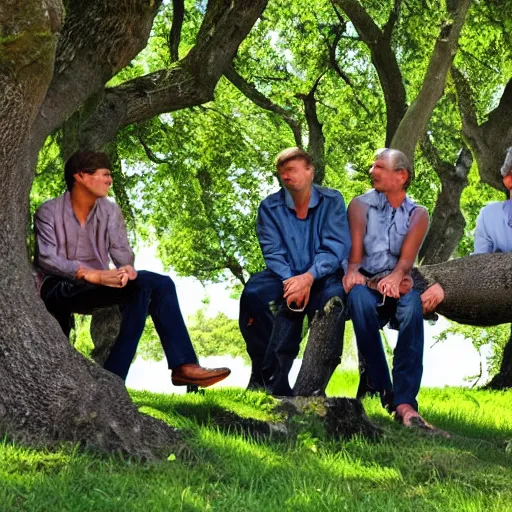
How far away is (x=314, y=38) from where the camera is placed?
683 inches

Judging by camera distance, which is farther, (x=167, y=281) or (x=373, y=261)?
(x=373, y=261)

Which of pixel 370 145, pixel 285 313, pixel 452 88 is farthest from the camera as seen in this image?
pixel 370 145

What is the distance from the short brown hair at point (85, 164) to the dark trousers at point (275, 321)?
4.99 feet

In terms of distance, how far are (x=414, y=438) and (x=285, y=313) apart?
55.1 inches

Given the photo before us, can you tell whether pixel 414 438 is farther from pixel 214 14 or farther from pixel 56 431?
pixel 214 14

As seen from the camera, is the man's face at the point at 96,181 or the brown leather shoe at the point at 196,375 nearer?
the brown leather shoe at the point at 196,375

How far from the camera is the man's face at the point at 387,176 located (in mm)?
7324

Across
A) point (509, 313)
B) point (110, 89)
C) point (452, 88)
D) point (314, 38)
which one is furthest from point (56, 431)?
point (314, 38)

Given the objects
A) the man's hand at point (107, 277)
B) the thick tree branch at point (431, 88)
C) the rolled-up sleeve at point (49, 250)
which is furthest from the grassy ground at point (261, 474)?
the thick tree branch at point (431, 88)

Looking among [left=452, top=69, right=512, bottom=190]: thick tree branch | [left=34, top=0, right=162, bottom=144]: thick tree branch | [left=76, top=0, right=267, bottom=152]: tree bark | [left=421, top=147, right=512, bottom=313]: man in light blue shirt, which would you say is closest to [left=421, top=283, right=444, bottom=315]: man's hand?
[left=421, top=147, right=512, bottom=313]: man in light blue shirt

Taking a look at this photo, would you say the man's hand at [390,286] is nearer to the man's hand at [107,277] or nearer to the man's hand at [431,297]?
the man's hand at [431,297]

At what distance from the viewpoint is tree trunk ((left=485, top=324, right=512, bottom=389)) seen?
11.7 meters

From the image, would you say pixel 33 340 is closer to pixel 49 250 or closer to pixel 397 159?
pixel 49 250

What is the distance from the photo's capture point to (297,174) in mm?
7074
